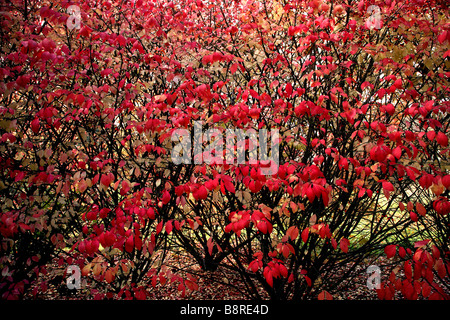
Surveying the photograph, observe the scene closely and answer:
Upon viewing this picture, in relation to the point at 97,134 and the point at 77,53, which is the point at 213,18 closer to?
the point at 77,53

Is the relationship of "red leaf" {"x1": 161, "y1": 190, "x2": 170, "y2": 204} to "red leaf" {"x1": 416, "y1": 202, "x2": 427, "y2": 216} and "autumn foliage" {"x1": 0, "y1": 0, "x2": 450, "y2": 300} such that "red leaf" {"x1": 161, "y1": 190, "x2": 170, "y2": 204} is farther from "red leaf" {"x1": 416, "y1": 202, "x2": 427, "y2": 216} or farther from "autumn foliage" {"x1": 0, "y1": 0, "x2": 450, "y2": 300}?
"red leaf" {"x1": 416, "y1": 202, "x2": 427, "y2": 216}

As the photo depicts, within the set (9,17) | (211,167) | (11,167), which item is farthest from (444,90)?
(11,167)

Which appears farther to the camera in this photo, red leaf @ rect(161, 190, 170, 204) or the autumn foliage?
red leaf @ rect(161, 190, 170, 204)

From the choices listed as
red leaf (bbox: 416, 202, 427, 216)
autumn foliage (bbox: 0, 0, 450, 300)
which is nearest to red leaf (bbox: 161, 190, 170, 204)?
autumn foliage (bbox: 0, 0, 450, 300)

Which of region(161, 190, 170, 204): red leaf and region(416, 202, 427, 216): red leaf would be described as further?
region(161, 190, 170, 204): red leaf

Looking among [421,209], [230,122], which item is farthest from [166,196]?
[421,209]

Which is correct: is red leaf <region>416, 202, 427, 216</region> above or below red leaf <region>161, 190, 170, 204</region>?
below

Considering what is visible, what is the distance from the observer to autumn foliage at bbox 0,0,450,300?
244 cm

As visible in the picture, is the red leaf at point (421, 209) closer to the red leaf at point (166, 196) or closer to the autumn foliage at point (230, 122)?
the autumn foliage at point (230, 122)

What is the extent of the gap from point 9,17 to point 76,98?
96 cm

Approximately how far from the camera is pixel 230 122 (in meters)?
2.82

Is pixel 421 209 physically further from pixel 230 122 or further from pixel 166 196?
pixel 166 196

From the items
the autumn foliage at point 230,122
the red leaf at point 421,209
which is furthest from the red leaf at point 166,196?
the red leaf at point 421,209
